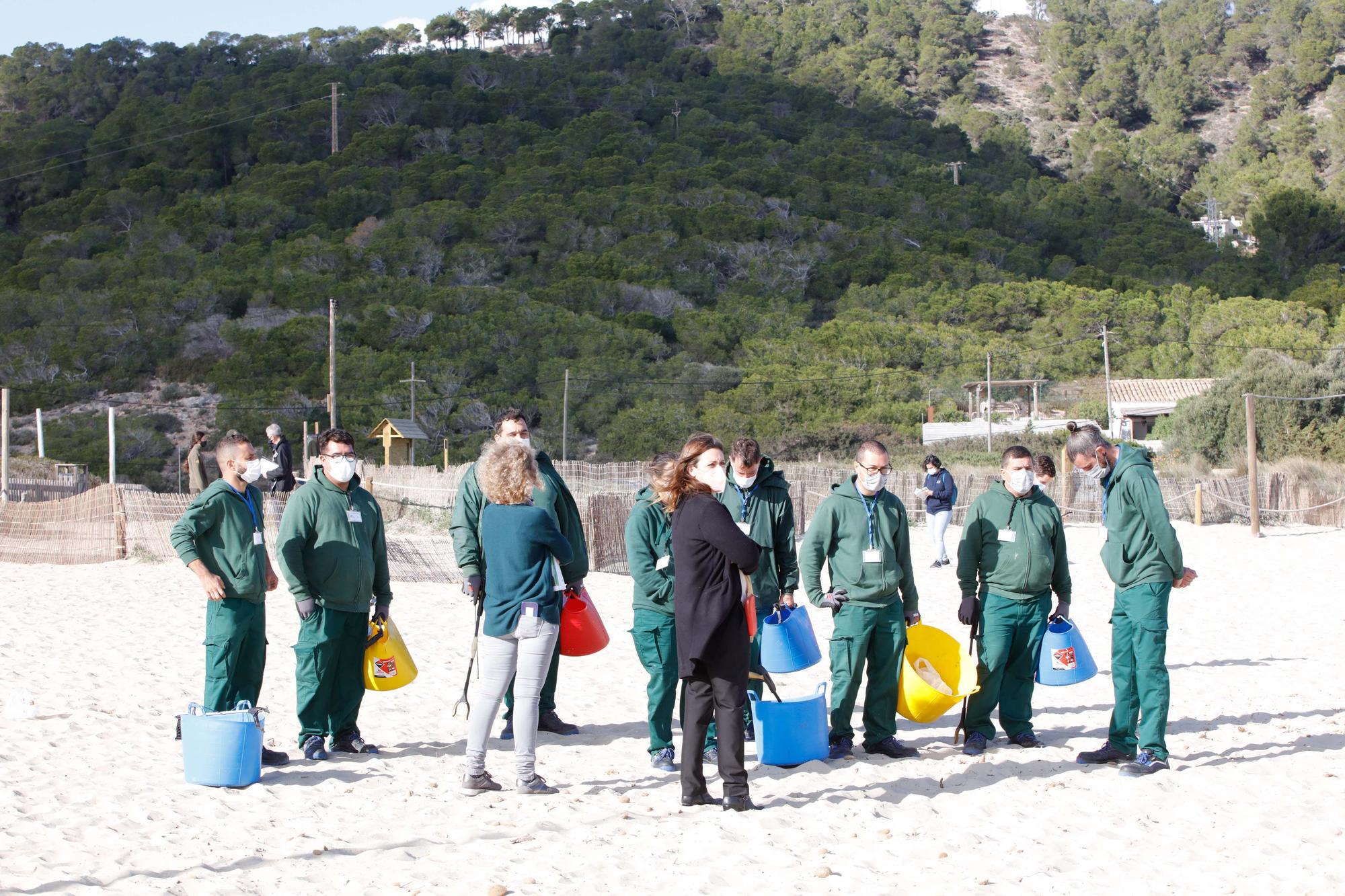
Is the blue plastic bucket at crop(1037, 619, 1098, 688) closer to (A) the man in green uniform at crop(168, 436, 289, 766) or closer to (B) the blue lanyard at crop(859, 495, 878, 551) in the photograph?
(B) the blue lanyard at crop(859, 495, 878, 551)

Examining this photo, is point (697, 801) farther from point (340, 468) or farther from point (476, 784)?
point (340, 468)

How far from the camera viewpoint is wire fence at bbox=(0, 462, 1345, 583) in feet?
46.3

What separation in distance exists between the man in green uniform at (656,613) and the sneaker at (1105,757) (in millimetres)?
1657

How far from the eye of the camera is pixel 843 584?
5.88m

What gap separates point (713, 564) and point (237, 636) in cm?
221

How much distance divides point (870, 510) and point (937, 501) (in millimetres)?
8852

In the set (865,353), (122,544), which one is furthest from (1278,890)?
(865,353)

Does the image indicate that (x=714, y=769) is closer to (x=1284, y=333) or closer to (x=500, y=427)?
(x=500, y=427)

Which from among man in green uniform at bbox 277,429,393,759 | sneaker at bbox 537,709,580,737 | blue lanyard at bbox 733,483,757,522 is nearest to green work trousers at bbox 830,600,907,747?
blue lanyard at bbox 733,483,757,522

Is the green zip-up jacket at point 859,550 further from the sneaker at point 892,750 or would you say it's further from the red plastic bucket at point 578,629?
the red plastic bucket at point 578,629

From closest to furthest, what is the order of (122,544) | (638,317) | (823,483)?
1. (122,544)
2. (823,483)
3. (638,317)

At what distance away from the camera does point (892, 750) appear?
5.94 meters

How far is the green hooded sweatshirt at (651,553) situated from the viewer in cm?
568

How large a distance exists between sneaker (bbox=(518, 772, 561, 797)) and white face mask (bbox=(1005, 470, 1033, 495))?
8.38ft
